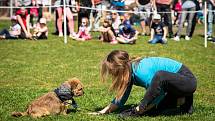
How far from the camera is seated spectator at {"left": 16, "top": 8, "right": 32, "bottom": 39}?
53.5ft

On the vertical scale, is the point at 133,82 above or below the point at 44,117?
above

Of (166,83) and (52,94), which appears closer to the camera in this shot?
(166,83)

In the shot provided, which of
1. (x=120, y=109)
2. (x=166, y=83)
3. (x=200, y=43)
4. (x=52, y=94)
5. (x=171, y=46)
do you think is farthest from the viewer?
(x=200, y=43)

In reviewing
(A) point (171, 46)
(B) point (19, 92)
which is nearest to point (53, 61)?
(B) point (19, 92)

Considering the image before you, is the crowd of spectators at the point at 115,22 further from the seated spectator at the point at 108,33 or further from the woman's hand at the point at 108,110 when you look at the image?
the woman's hand at the point at 108,110

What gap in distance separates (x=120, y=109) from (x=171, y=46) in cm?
814

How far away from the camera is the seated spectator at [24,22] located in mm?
16297

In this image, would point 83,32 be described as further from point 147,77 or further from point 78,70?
point 147,77

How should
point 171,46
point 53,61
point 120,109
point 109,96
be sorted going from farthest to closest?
point 171,46 < point 53,61 < point 109,96 < point 120,109

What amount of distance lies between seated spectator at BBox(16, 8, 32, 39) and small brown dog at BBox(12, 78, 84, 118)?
31.7ft

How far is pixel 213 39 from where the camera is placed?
1678 cm

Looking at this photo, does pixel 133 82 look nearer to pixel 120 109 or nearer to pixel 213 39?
pixel 120 109

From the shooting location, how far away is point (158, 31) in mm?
15805

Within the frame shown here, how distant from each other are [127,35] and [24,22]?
3694 mm
